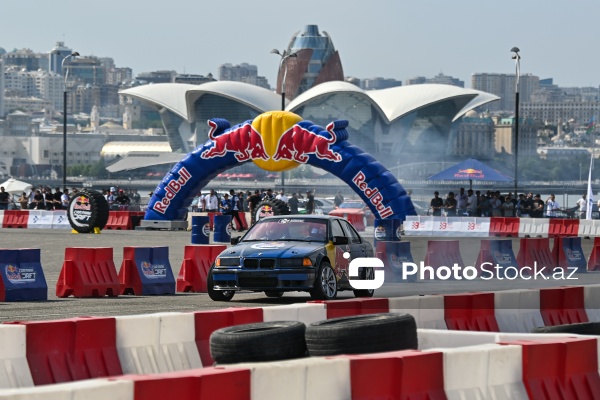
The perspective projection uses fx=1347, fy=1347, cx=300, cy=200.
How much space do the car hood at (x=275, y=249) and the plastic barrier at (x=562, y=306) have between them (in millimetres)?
4469

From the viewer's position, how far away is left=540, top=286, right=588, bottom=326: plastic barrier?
12953 millimetres

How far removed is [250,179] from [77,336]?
604 ft

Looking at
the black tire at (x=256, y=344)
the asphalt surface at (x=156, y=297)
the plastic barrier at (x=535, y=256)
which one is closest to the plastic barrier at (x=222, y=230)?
the asphalt surface at (x=156, y=297)

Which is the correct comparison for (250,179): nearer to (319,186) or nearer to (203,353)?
(319,186)

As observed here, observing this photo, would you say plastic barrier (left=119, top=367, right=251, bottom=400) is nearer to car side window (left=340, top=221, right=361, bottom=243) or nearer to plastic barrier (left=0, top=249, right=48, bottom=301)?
plastic barrier (left=0, top=249, right=48, bottom=301)

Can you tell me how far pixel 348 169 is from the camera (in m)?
38.7

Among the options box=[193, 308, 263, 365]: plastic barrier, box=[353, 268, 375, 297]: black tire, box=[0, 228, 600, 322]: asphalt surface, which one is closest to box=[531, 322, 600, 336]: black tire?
box=[193, 308, 263, 365]: plastic barrier

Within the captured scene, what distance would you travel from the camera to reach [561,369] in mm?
8031

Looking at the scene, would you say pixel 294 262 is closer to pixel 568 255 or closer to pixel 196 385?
pixel 568 255

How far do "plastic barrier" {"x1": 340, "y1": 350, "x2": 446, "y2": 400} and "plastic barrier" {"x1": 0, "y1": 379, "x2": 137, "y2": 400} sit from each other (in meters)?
1.34

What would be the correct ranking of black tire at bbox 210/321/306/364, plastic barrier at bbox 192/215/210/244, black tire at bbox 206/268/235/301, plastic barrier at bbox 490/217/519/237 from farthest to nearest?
1. plastic barrier at bbox 490/217/519/237
2. plastic barrier at bbox 192/215/210/244
3. black tire at bbox 206/268/235/301
4. black tire at bbox 210/321/306/364

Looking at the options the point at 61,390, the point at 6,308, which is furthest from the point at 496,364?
the point at 6,308

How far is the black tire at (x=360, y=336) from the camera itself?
8.25 meters

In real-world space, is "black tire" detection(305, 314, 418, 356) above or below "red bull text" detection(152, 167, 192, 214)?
below
